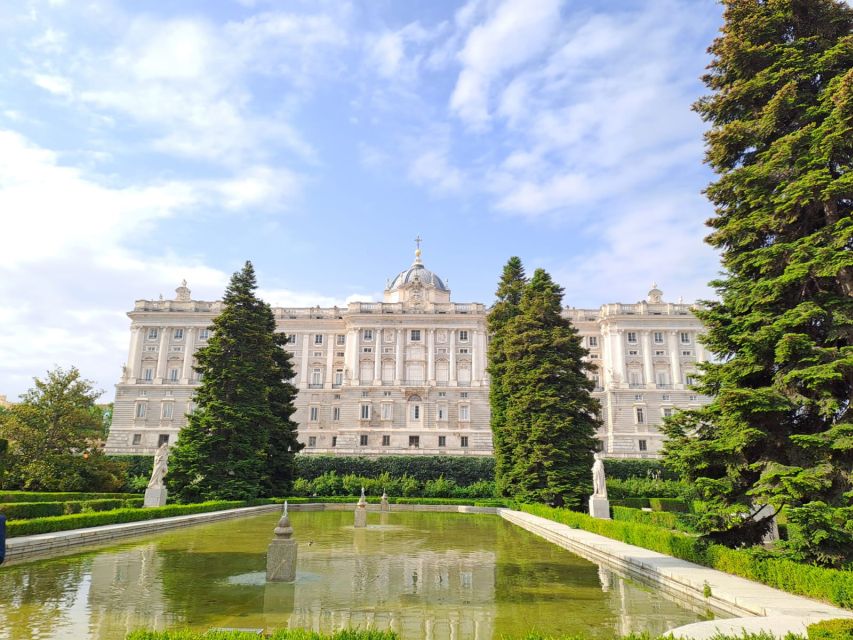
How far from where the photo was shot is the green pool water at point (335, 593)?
8547 mm

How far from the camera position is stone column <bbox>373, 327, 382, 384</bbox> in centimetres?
7494

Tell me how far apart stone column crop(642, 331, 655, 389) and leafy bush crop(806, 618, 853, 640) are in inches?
2890

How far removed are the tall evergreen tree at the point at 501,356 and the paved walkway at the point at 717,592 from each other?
1946cm

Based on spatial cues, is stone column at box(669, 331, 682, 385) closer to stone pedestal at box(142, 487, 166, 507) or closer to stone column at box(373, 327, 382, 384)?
stone column at box(373, 327, 382, 384)

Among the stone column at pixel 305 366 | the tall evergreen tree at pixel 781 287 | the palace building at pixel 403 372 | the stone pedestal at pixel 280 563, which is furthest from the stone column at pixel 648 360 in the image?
the stone pedestal at pixel 280 563

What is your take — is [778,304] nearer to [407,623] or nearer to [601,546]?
[601,546]

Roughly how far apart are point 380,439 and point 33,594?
62.2 meters

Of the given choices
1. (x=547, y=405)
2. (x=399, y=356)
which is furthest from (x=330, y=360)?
(x=547, y=405)

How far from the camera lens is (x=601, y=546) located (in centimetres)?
1647

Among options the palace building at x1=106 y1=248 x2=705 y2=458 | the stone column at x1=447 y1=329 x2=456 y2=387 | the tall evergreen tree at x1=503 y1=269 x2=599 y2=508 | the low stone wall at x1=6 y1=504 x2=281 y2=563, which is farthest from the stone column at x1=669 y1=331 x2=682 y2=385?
the low stone wall at x1=6 y1=504 x2=281 y2=563

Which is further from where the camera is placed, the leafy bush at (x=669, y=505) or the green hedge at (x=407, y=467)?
the green hedge at (x=407, y=467)

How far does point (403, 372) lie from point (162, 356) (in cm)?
3426

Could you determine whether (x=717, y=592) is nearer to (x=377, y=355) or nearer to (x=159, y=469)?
(x=159, y=469)

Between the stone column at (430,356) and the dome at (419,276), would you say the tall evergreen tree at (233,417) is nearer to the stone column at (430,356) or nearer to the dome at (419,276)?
the stone column at (430,356)
